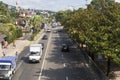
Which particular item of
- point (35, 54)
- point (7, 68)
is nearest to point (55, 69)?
point (35, 54)

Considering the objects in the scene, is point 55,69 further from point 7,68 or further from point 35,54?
point 7,68

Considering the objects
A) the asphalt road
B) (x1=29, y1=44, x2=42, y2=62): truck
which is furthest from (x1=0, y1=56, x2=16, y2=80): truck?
(x1=29, y1=44, x2=42, y2=62): truck

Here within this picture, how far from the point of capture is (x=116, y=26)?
3562cm

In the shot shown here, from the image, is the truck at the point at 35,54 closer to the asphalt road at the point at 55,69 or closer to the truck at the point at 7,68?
the asphalt road at the point at 55,69

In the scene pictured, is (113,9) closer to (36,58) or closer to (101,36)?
(101,36)

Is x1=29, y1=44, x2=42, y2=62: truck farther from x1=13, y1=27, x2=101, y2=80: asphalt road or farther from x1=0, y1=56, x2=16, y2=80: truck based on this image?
x1=0, y1=56, x2=16, y2=80: truck

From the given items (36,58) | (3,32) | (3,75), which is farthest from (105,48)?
(3,32)

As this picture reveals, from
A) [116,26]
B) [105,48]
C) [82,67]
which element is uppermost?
[116,26]

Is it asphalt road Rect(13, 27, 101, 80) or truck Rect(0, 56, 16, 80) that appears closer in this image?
truck Rect(0, 56, 16, 80)

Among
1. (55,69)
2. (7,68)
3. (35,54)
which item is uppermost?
(7,68)

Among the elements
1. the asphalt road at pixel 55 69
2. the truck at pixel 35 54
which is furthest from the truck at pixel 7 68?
the truck at pixel 35 54

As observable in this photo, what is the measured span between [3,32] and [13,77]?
43.8 m

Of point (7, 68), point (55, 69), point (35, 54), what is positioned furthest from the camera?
point (35, 54)

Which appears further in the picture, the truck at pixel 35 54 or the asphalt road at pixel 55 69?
the truck at pixel 35 54
